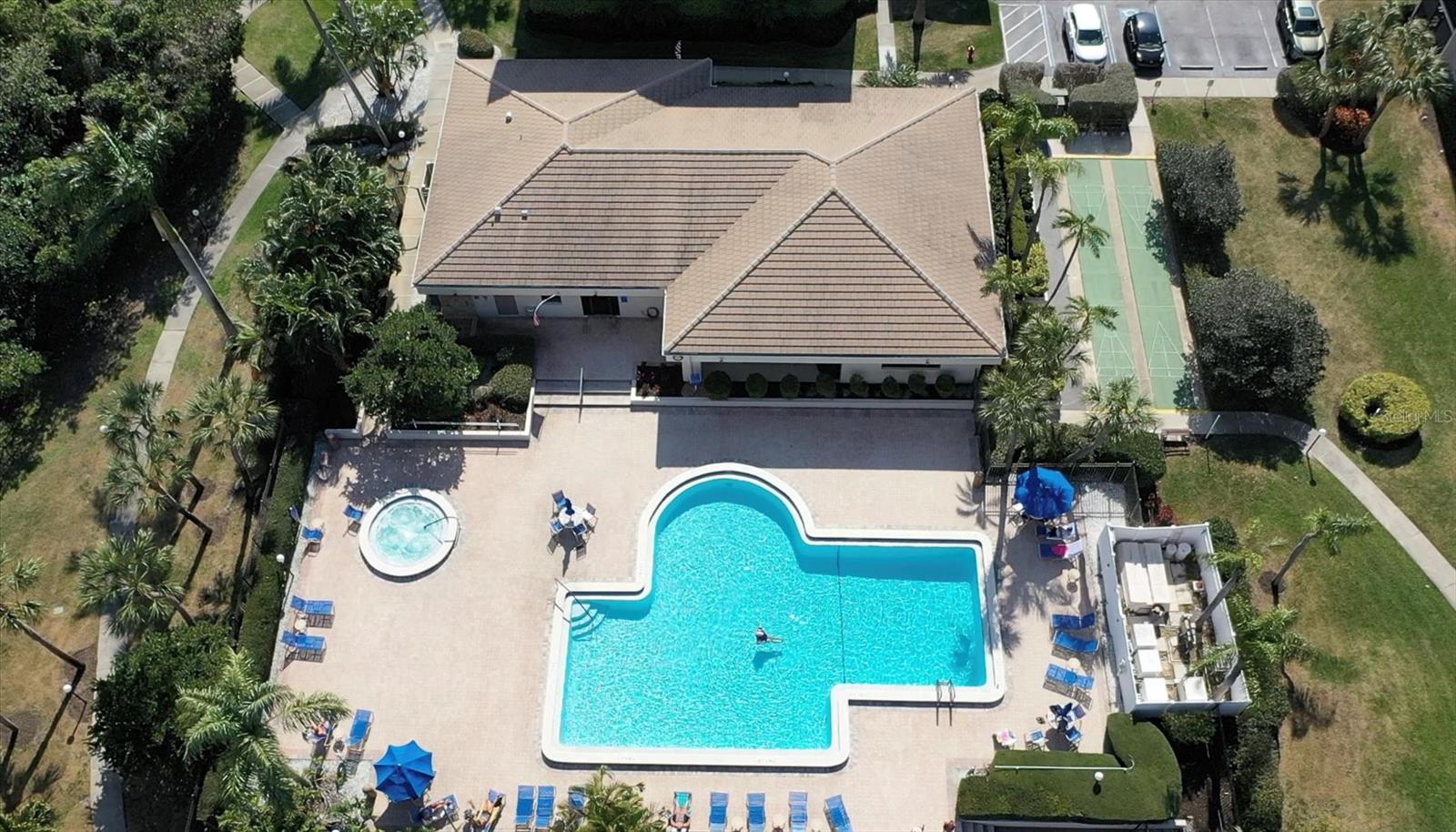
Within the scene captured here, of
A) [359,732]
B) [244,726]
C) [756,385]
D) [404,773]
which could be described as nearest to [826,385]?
[756,385]

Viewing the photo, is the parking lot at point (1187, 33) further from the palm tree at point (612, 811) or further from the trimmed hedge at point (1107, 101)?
the palm tree at point (612, 811)

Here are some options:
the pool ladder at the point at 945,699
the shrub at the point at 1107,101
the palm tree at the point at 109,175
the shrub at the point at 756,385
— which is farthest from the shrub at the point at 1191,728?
the palm tree at the point at 109,175

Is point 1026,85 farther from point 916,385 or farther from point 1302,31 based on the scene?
point 916,385

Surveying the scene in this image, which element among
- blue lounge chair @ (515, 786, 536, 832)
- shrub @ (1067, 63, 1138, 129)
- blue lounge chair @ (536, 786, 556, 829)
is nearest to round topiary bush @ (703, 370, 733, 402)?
blue lounge chair @ (536, 786, 556, 829)

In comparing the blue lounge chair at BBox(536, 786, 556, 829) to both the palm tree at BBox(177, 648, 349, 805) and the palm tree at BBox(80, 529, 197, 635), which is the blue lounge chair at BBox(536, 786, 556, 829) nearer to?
the palm tree at BBox(177, 648, 349, 805)

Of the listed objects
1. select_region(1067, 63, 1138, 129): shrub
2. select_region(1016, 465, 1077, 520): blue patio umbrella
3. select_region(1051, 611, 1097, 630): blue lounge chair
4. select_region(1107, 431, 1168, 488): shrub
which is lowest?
select_region(1051, 611, 1097, 630): blue lounge chair
